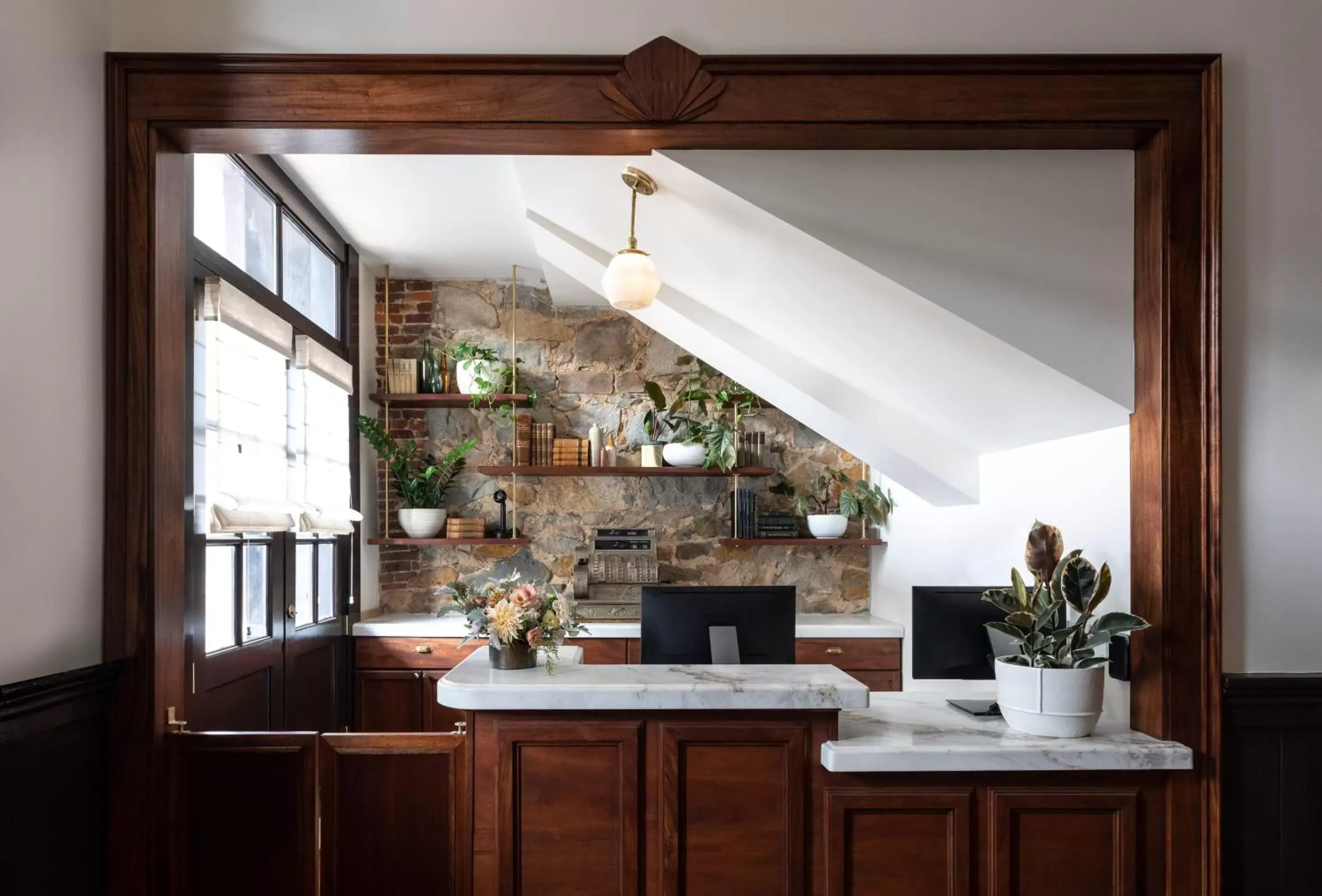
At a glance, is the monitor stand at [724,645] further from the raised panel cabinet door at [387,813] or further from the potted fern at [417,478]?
the potted fern at [417,478]

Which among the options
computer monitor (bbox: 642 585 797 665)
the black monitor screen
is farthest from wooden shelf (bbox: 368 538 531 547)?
the black monitor screen

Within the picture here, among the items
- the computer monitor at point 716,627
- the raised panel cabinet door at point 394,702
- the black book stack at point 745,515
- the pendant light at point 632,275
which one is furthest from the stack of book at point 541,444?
the pendant light at point 632,275

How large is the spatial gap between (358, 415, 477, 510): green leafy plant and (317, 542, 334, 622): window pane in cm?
66

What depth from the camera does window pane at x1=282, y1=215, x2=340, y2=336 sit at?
4.35 meters

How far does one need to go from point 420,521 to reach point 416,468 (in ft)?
1.21

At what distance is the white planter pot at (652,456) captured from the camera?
565 centimetres

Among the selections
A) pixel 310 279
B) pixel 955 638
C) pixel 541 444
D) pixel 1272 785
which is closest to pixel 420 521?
pixel 541 444

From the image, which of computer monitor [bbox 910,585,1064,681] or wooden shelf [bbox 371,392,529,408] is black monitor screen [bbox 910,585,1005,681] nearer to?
computer monitor [bbox 910,585,1064,681]

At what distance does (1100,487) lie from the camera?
2.96 meters

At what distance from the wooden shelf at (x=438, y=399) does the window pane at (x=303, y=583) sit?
1152mm

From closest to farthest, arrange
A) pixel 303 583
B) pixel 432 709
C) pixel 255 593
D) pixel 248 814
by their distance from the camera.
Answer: pixel 248 814 < pixel 255 593 < pixel 303 583 < pixel 432 709

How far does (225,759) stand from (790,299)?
7.72 feet

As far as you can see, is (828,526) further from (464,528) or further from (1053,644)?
(1053,644)

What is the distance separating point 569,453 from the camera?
562 cm
